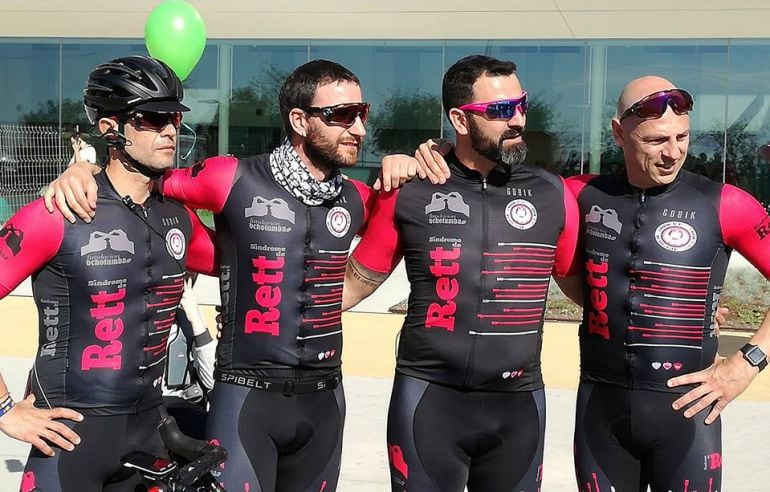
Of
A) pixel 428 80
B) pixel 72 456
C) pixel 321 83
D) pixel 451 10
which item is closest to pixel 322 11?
pixel 451 10

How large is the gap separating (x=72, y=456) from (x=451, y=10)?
1352 centimetres

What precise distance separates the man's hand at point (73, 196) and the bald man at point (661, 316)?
1.98 meters

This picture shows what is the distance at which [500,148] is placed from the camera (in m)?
3.71

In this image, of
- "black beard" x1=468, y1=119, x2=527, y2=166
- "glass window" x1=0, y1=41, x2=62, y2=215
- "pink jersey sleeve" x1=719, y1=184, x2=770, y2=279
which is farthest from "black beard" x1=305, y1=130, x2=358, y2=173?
"glass window" x1=0, y1=41, x2=62, y2=215

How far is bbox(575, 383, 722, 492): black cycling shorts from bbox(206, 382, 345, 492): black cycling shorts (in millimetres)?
1035

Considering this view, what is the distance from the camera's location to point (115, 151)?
11.2ft

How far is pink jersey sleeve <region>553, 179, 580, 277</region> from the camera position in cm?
386

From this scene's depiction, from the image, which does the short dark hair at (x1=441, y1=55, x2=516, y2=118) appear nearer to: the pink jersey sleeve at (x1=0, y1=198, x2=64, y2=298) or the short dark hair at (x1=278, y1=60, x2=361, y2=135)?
the short dark hair at (x1=278, y1=60, x2=361, y2=135)

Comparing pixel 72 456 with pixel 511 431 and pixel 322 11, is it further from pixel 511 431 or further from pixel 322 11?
pixel 322 11

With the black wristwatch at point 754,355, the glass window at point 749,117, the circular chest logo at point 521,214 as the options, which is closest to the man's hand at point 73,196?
the circular chest logo at point 521,214

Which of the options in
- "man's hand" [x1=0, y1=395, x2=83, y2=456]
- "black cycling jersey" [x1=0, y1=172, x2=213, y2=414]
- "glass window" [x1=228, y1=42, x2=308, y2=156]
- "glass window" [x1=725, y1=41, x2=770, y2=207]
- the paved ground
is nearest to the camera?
"man's hand" [x1=0, y1=395, x2=83, y2=456]

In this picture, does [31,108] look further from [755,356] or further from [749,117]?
[755,356]

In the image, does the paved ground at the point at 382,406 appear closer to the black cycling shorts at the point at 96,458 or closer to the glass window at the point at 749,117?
the black cycling shorts at the point at 96,458

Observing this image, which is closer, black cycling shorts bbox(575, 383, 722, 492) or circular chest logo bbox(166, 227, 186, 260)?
circular chest logo bbox(166, 227, 186, 260)
